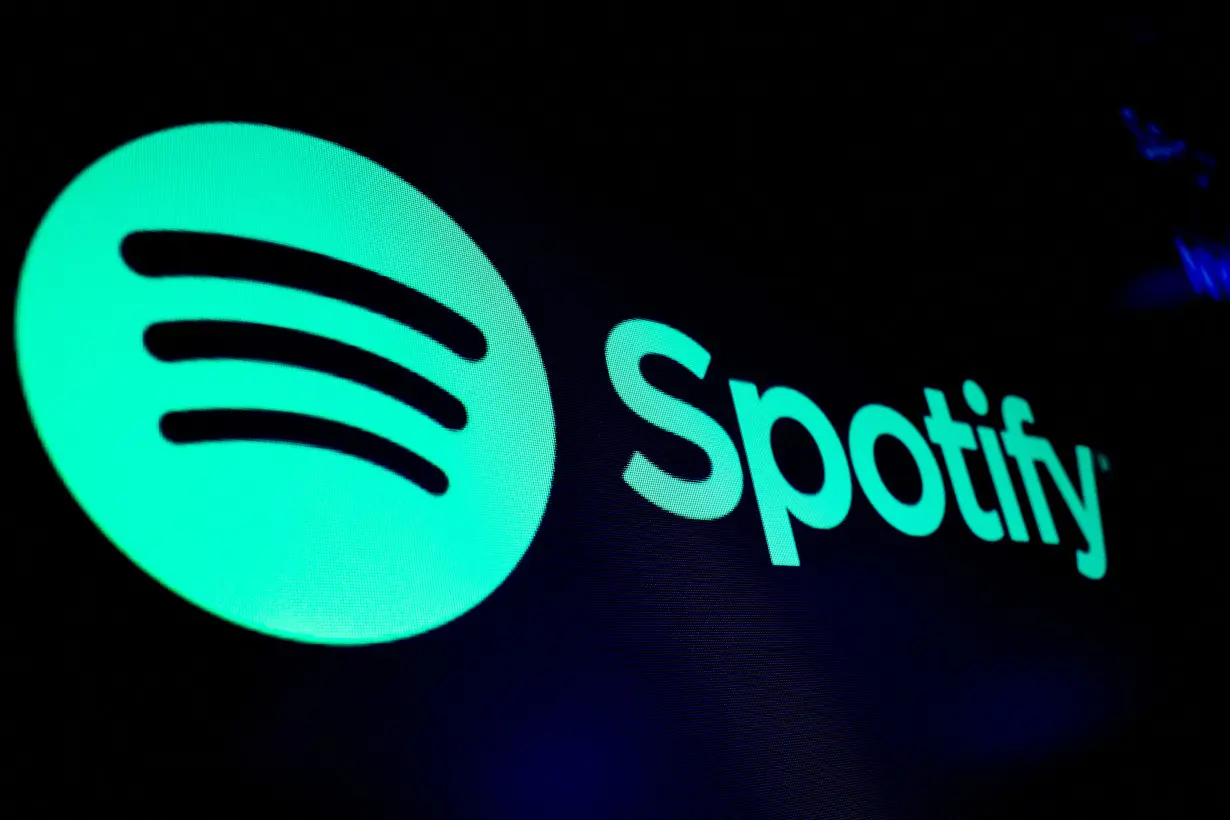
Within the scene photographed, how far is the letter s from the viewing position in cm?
223

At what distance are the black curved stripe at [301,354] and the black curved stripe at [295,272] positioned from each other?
11 cm

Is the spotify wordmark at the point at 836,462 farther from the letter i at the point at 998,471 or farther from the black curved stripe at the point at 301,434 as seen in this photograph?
the black curved stripe at the point at 301,434

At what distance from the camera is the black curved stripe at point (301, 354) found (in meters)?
1.69

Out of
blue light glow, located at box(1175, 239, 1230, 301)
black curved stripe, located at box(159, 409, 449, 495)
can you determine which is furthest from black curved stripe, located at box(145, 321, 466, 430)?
blue light glow, located at box(1175, 239, 1230, 301)

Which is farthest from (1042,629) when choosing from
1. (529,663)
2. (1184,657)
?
(529,663)

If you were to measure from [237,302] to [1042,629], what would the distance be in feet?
8.55

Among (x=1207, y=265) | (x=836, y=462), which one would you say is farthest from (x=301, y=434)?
(x=1207, y=265)

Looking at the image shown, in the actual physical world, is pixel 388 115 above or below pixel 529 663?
above

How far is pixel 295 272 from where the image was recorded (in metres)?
1.86

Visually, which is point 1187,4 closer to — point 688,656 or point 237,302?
point 688,656

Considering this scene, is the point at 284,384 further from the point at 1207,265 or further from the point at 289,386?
the point at 1207,265

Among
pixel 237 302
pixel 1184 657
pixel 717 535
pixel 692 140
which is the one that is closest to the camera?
pixel 237 302

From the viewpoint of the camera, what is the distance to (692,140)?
2.61m

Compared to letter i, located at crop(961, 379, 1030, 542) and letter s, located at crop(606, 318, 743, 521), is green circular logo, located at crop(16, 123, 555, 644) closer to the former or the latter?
letter s, located at crop(606, 318, 743, 521)
